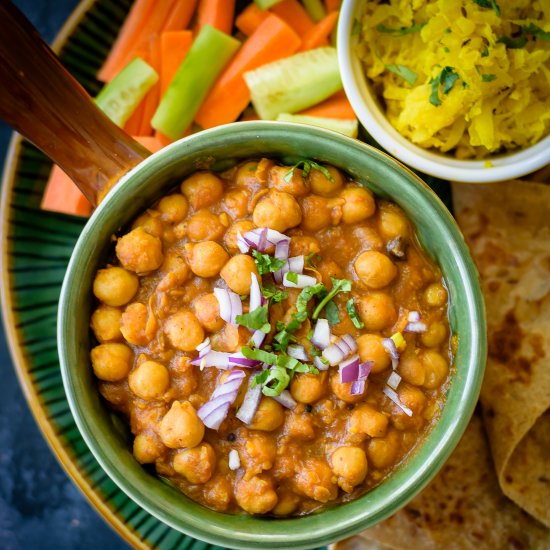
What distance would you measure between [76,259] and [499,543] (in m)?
2.09

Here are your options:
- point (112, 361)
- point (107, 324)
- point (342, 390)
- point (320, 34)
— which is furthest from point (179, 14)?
point (342, 390)

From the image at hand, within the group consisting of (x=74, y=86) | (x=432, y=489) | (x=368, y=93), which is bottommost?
(x=432, y=489)

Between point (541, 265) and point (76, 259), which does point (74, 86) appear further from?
point (541, 265)

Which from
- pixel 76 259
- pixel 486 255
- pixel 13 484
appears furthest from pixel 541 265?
pixel 13 484

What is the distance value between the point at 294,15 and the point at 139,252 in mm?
1435

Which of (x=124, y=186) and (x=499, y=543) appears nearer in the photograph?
(x=124, y=186)

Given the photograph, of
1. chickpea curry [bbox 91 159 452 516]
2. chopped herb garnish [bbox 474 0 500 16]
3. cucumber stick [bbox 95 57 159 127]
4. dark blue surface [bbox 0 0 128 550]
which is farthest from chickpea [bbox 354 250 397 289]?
dark blue surface [bbox 0 0 128 550]

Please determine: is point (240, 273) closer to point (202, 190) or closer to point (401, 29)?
point (202, 190)

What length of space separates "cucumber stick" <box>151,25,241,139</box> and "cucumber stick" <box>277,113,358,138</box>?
0.36 meters

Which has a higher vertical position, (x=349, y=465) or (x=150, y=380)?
(x=150, y=380)

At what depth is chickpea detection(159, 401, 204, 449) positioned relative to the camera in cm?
241

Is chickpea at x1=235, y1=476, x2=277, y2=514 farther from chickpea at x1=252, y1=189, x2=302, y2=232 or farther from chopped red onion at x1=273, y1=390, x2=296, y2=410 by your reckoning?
chickpea at x1=252, y1=189, x2=302, y2=232

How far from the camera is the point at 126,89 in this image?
324cm

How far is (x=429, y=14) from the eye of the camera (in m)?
2.93
